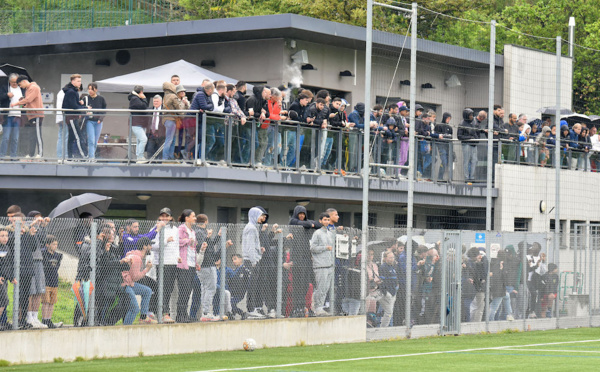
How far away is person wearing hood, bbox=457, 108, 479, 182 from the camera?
1127 inches

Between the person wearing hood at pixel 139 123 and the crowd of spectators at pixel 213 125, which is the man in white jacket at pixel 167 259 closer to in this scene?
the crowd of spectators at pixel 213 125

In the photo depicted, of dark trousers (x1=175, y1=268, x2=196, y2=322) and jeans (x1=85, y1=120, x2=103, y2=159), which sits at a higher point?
jeans (x1=85, y1=120, x2=103, y2=159)

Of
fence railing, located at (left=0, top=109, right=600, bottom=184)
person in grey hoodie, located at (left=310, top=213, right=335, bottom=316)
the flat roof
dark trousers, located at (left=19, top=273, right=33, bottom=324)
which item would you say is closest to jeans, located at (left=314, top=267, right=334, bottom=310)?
person in grey hoodie, located at (left=310, top=213, right=335, bottom=316)

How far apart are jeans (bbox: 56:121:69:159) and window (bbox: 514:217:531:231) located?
14.5m

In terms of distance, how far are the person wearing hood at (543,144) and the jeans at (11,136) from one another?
14.7 metres

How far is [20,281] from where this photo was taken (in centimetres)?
1442

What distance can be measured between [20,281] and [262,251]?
4.27 metres

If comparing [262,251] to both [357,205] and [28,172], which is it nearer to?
[28,172]

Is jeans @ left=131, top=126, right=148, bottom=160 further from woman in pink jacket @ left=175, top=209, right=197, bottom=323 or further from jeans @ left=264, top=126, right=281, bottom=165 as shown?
woman in pink jacket @ left=175, top=209, right=197, bottom=323

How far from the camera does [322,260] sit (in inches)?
733

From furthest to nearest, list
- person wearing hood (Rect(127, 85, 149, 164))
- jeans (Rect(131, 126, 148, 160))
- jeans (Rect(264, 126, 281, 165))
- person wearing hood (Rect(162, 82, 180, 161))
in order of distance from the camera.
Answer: jeans (Rect(264, 126, 281, 165)), jeans (Rect(131, 126, 148, 160)), person wearing hood (Rect(127, 85, 149, 164)), person wearing hood (Rect(162, 82, 180, 161))

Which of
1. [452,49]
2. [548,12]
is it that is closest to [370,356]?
[452,49]

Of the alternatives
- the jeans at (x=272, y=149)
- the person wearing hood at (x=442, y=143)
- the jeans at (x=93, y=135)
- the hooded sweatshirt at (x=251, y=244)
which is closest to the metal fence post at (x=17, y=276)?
the hooded sweatshirt at (x=251, y=244)

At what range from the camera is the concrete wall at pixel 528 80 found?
115ft
